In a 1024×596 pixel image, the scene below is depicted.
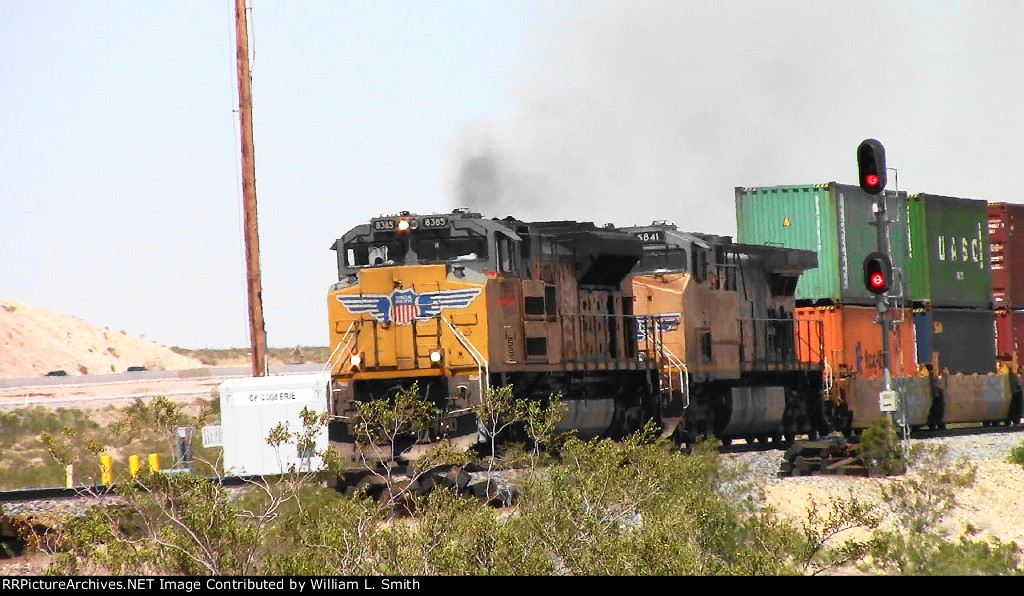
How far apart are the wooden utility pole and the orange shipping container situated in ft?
39.0

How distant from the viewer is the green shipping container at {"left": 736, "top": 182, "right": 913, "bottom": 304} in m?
29.5

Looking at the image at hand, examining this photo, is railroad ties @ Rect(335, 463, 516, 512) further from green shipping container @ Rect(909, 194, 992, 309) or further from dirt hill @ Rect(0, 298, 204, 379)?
dirt hill @ Rect(0, 298, 204, 379)

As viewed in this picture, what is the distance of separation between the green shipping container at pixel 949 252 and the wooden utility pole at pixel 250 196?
603 inches

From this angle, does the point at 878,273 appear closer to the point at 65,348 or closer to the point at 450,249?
the point at 450,249

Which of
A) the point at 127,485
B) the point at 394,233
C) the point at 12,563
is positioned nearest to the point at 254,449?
the point at 394,233

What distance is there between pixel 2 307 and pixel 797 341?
66055mm

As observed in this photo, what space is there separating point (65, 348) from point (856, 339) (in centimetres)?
6189

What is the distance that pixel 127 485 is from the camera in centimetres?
1109

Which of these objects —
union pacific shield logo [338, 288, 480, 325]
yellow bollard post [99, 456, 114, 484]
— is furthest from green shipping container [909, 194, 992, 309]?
yellow bollard post [99, 456, 114, 484]

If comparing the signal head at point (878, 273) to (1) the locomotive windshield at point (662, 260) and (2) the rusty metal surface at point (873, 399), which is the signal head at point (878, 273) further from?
→ (2) the rusty metal surface at point (873, 399)

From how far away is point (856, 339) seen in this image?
101 ft

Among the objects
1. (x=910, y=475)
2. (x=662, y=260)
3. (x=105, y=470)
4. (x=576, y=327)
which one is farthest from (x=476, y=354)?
(x=662, y=260)
